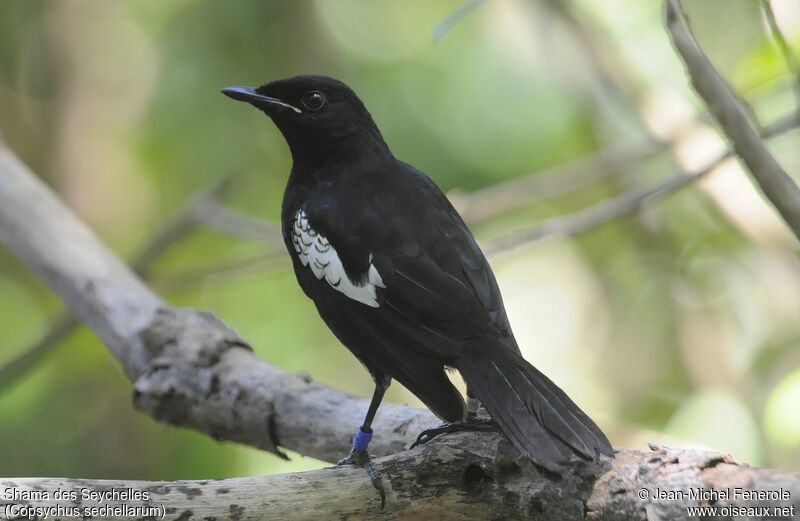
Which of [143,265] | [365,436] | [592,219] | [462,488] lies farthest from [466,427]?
[143,265]

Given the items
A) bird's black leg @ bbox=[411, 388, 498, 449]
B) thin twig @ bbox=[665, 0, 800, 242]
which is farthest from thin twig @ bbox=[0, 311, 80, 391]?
thin twig @ bbox=[665, 0, 800, 242]

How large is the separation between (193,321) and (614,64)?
2771 millimetres

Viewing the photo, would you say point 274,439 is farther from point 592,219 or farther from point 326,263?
point 592,219

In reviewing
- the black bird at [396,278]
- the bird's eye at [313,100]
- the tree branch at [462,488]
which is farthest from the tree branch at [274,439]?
the bird's eye at [313,100]

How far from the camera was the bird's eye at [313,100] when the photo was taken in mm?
3361

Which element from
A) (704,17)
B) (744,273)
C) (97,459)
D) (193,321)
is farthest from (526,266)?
(193,321)

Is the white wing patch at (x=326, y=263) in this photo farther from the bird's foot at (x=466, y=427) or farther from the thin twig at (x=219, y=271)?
the thin twig at (x=219, y=271)

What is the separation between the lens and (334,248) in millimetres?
2979

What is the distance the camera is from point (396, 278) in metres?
2.78

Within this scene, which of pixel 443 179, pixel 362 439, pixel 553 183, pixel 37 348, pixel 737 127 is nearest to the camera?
pixel 737 127

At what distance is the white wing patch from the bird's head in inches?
13.0

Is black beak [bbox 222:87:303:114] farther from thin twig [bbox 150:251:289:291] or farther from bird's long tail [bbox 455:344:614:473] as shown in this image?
bird's long tail [bbox 455:344:614:473]

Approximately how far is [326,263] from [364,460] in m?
0.72

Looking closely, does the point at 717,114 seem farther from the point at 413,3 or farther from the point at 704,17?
the point at 413,3
